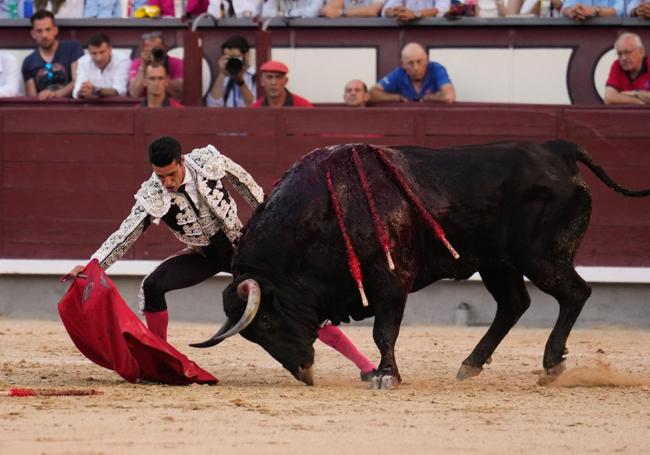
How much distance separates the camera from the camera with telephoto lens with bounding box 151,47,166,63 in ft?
31.4

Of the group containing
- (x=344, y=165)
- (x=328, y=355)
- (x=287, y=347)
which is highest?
(x=344, y=165)

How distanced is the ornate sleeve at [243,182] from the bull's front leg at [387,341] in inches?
29.6

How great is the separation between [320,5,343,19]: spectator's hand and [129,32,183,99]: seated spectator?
0.96 m

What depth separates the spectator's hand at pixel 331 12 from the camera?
→ 9.91m

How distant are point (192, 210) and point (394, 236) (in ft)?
2.80

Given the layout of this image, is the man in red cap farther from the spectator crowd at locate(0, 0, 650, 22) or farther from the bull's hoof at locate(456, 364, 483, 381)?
the bull's hoof at locate(456, 364, 483, 381)

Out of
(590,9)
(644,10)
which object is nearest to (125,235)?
(590,9)

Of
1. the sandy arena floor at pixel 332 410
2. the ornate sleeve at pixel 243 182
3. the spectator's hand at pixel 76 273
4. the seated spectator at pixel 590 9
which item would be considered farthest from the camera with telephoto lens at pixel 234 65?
the spectator's hand at pixel 76 273

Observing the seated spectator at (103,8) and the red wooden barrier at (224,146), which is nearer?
the red wooden barrier at (224,146)

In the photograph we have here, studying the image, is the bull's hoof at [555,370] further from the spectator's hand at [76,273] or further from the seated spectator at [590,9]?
the seated spectator at [590,9]

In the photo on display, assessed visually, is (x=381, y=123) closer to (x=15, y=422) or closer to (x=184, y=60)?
(x=184, y=60)

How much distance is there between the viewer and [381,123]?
959 cm

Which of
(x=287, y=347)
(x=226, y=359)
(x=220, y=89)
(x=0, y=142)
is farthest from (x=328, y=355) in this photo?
(x=0, y=142)

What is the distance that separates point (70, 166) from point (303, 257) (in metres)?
3.90
